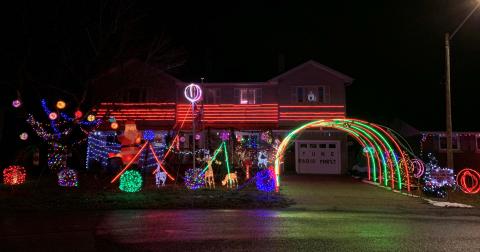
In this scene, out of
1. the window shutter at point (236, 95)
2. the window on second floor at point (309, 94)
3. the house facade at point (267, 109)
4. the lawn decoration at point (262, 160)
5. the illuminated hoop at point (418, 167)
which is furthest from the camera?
the window shutter at point (236, 95)

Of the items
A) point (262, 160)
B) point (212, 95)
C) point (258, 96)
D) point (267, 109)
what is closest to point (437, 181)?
point (262, 160)

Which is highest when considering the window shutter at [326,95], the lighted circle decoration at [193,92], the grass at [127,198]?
the window shutter at [326,95]

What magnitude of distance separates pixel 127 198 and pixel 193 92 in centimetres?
544

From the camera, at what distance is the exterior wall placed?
29.5 meters

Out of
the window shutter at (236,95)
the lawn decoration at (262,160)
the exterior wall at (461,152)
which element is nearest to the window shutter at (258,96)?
the window shutter at (236,95)

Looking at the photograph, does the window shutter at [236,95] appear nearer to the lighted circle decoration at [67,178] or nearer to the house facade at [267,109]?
the house facade at [267,109]

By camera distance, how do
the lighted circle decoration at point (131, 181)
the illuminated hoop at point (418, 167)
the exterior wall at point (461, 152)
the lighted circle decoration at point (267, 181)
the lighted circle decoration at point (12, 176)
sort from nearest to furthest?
the lighted circle decoration at point (131, 181) → the lighted circle decoration at point (267, 181) → the lighted circle decoration at point (12, 176) → the illuminated hoop at point (418, 167) → the exterior wall at point (461, 152)

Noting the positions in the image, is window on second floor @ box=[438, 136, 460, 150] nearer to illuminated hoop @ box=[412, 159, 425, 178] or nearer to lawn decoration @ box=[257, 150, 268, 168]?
illuminated hoop @ box=[412, 159, 425, 178]

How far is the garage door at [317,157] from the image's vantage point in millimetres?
28500

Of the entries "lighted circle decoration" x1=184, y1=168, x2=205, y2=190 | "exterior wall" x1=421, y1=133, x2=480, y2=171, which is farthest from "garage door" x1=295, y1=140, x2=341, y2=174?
"lighted circle decoration" x1=184, y1=168, x2=205, y2=190

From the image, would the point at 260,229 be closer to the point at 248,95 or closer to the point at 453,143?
the point at 248,95

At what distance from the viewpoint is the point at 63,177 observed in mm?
18328

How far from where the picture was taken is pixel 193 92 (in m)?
18.5

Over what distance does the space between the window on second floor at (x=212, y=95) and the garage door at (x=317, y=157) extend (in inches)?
229
